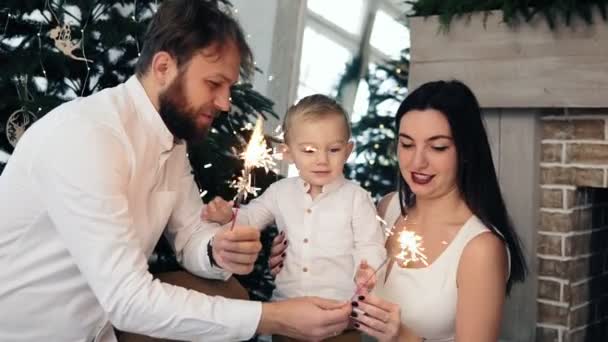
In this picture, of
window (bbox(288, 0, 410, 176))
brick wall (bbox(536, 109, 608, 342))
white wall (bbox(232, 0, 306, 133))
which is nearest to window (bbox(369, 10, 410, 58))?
window (bbox(288, 0, 410, 176))

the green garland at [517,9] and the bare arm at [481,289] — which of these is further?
the green garland at [517,9]

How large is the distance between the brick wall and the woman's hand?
1.13 m

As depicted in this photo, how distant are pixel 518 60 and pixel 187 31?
4.29 feet

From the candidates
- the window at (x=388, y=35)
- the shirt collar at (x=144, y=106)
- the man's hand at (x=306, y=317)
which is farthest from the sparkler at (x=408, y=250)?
the window at (x=388, y=35)

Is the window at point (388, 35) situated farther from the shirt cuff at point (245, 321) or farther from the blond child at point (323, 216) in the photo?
the shirt cuff at point (245, 321)

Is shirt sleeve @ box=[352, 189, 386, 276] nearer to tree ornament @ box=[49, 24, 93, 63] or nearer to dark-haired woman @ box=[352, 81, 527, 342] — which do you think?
dark-haired woman @ box=[352, 81, 527, 342]

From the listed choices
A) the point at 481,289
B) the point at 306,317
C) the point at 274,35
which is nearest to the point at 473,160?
the point at 481,289

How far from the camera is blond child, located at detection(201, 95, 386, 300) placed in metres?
1.91

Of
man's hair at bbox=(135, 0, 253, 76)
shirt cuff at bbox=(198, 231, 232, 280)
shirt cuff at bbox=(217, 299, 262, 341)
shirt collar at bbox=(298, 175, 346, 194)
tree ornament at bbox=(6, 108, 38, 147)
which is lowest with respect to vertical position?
shirt cuff at bbox=(217, 299, 262, 341)

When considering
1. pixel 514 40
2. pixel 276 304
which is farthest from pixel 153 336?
pixel 514 40

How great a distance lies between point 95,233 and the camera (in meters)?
1.59

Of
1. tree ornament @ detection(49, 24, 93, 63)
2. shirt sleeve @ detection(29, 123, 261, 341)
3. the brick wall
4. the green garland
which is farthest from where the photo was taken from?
the brick wall

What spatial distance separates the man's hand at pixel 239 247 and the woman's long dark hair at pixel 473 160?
0.53 metres

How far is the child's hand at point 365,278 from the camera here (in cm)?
→ 172
